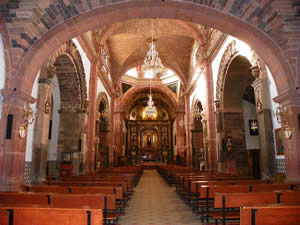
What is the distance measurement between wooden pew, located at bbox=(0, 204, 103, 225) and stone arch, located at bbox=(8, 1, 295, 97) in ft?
12.6

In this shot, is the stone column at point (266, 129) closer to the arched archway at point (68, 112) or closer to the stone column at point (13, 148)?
the stone column at point (13, 148)

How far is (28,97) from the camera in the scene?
581 centimetres

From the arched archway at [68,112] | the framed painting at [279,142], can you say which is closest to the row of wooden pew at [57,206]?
the framed painting at [279,142]

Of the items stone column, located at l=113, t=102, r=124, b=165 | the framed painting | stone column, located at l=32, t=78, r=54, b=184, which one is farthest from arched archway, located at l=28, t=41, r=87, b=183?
stone column, located at l=113, t=102, r=124, b=165

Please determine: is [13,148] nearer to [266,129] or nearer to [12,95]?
[12,95]

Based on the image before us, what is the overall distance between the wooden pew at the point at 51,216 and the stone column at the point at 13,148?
9.97 ft

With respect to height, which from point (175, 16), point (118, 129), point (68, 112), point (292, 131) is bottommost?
point (292, 131)

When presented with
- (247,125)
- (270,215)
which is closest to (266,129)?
(270,215)

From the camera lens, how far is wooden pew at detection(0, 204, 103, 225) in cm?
250

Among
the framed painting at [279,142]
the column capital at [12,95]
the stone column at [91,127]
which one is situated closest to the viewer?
the column capital at [12,95]

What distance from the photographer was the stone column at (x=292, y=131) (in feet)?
17.6

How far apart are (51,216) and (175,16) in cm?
592

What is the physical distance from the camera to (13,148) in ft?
17.6

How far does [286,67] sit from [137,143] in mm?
29705
